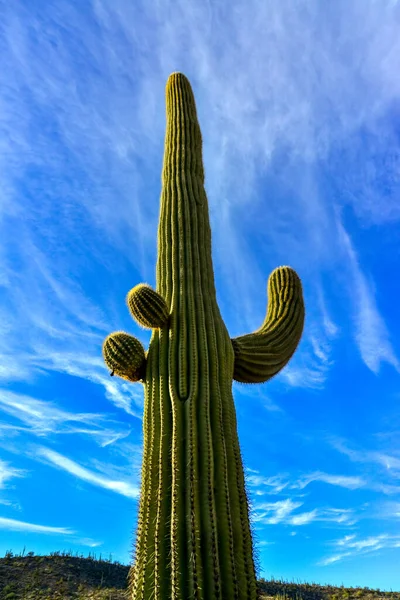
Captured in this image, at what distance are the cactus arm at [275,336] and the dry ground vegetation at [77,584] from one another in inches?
380

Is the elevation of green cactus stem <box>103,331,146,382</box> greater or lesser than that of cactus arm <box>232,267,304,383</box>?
lesser

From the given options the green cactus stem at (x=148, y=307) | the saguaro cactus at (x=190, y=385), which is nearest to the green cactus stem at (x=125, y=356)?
the saguaro cactus at (x=190, y=385)

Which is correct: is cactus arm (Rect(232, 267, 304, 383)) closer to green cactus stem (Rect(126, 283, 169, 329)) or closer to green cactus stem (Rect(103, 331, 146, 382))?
green cactus stem (Rect(126, 283, 169, 329))

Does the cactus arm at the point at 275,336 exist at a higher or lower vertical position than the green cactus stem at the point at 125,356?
higher

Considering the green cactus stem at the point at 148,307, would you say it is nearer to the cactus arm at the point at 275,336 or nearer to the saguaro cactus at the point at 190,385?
the saguaro cactus at the point at 190,385

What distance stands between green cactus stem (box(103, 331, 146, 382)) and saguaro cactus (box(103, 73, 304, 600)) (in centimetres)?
1

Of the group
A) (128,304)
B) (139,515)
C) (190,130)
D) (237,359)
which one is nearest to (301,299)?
(237,359)

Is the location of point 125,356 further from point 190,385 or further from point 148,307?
point 190,385

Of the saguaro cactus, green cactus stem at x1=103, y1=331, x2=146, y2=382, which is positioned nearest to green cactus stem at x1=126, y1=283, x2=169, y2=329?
the saguaro cactus

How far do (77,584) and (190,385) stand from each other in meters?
14.6

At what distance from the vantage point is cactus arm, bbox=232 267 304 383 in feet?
22.6

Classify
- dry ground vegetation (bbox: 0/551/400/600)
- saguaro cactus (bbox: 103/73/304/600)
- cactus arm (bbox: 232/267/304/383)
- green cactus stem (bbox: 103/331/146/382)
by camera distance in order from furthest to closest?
dry ground vegetation (bbox: 0/551/400/600) < cactus arm (bbox: 232/267/304/383) < green cactus stem (bbox: 103/331/146/382) < saguaro cactus (bbox: 103/73/304/600)

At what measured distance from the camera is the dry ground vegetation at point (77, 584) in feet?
50.1

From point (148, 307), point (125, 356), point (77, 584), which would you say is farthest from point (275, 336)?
point (77, 584)
